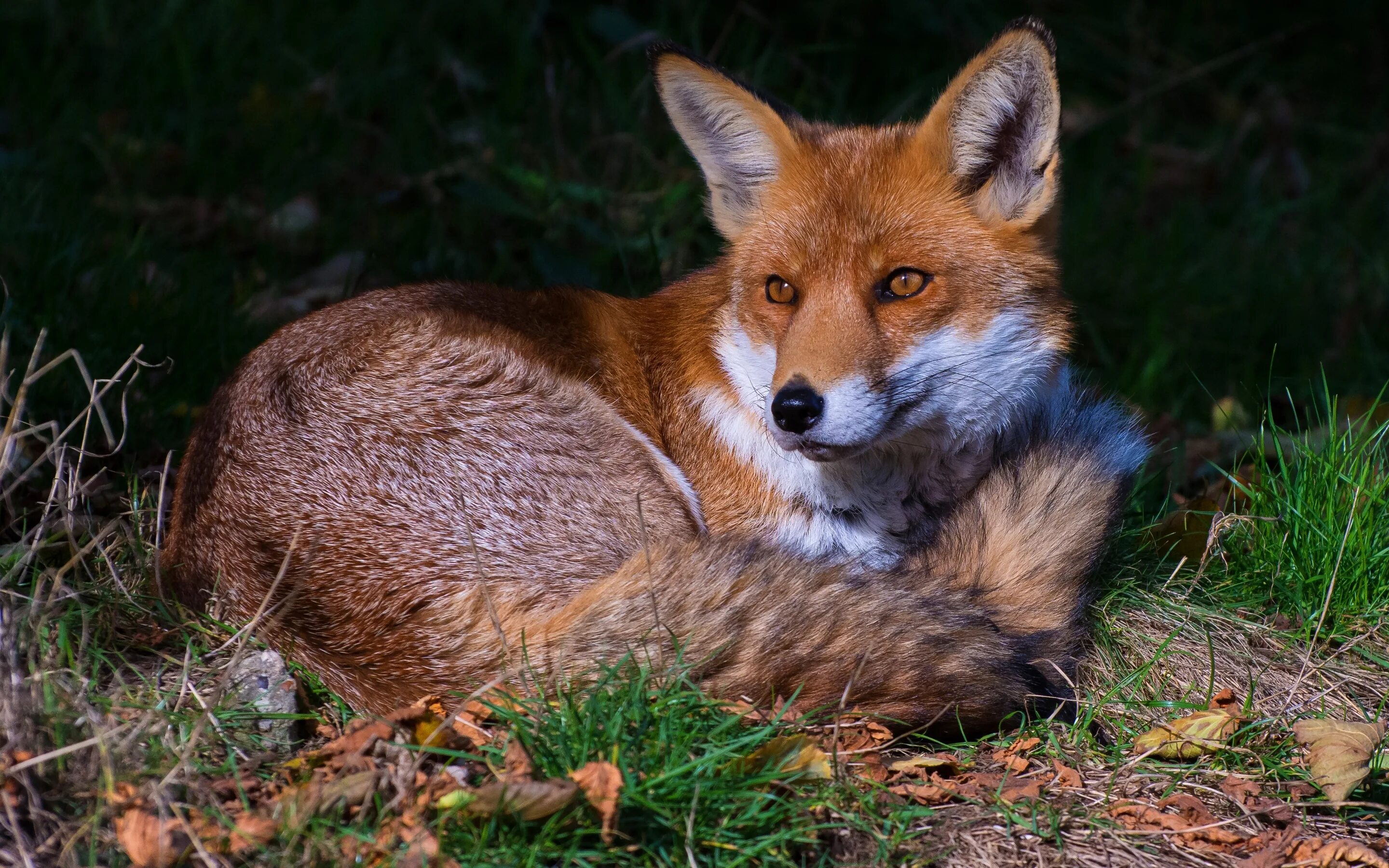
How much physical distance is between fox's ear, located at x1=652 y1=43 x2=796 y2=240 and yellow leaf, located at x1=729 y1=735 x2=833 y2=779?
1595mm

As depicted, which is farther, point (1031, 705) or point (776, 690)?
point (1031, 705)

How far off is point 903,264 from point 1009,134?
455 mm

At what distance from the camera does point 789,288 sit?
2.93 m

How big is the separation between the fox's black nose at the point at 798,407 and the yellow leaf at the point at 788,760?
0.71 meters

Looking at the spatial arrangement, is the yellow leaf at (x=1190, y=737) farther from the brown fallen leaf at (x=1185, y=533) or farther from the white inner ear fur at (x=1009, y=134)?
the white inner ear fur at (x=1009, y=134)

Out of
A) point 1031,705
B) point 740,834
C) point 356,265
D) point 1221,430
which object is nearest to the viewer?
point 740,834

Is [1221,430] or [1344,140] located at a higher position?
[1344,140]

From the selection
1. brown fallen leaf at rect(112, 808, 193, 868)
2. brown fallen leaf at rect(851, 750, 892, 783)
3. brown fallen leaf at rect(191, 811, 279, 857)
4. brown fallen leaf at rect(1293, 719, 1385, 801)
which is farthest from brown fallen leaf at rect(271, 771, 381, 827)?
brown fallen leaf at rect(1293, 719, 1385, 801)

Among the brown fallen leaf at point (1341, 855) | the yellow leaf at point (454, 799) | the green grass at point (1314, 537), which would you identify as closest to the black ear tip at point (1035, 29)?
the green grass at point (1314, 537)

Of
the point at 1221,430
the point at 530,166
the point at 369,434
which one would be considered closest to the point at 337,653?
the point at 369,434

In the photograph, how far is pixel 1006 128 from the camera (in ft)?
9.42

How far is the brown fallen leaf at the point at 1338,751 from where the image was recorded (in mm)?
2236

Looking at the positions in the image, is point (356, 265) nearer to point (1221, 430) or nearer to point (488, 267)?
point (488, 267)

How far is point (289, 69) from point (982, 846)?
191 inches
